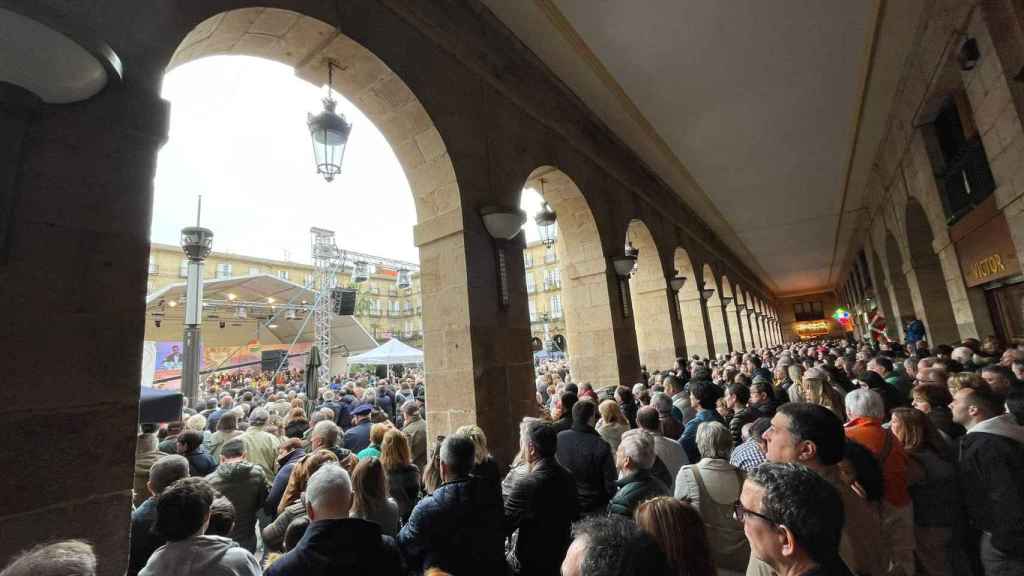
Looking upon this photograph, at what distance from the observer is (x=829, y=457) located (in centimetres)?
176

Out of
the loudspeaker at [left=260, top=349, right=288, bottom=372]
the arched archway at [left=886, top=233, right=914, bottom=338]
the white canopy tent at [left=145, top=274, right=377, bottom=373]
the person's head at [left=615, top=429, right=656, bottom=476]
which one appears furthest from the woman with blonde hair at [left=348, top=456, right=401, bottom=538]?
the loudspeaker at [left=260, top=349, right=288, bottom=372]

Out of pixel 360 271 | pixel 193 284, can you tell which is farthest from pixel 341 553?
pixel 360 271

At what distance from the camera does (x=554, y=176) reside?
20.1ft

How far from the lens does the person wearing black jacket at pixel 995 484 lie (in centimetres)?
215

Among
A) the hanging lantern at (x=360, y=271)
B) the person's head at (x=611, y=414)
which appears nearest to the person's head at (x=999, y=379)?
the person's head at (x=611, y=414)

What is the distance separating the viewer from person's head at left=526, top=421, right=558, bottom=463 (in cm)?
241

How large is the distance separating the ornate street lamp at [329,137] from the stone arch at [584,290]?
327 cm

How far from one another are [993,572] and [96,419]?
13.7 feet

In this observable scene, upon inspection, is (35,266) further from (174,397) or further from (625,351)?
(625,351)

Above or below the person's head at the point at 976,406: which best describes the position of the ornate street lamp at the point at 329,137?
above

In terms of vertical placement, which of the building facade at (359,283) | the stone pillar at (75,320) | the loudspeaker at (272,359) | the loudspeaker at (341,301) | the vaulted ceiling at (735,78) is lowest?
the stone pillar at (75,320)

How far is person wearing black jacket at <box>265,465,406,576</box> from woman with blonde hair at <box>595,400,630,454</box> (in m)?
2.16

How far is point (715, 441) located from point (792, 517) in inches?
45.3

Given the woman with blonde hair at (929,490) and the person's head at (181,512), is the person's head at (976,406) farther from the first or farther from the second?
the person's head at (181,512)
